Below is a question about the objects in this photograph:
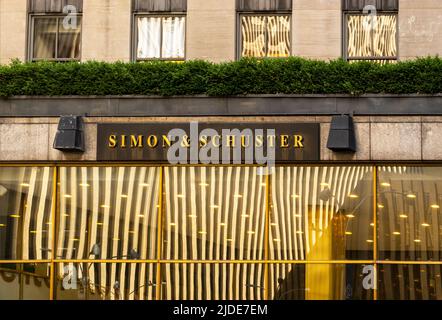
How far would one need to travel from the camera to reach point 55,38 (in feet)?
83.4

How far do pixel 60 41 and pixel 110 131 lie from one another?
2.75 m

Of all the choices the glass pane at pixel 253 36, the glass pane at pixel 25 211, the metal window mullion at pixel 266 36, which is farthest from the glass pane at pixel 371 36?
the glass pane at pixel 25 211

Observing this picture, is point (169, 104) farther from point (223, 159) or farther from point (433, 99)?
point (433, 99)

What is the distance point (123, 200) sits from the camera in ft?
80.7

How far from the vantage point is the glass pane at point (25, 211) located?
80.6ft

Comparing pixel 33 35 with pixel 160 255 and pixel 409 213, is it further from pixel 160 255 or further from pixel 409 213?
pixel 409 213

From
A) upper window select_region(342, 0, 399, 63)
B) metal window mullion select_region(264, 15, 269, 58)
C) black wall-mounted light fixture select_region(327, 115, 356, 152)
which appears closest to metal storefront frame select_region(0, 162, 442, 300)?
black wall-mounted light fixture select_region(327, 115, 356, 152)

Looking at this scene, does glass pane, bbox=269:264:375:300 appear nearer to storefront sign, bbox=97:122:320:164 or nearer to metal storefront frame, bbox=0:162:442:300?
metal storefront frame, bbox=0:162:442:300

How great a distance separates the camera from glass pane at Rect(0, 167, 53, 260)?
24.6m

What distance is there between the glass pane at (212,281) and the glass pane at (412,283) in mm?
2635

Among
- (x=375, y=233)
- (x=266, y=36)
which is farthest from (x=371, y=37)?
(x=375, y=233)

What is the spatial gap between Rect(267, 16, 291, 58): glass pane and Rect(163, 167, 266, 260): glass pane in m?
2.67

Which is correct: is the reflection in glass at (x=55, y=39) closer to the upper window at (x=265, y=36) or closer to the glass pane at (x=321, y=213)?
the upper window at (x=265, y=36)
